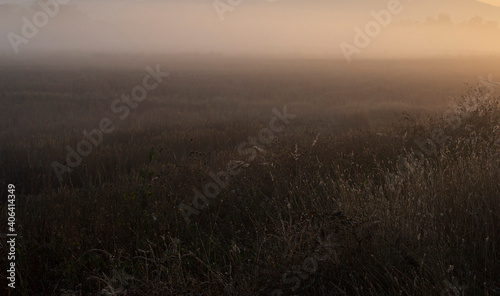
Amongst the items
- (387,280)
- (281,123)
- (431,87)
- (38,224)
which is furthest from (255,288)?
(431,87)

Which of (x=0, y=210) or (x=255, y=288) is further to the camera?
(x=0, y=210)

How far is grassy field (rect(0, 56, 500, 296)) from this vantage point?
282 centimetres

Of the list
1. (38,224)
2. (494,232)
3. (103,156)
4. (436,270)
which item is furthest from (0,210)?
(494,232)

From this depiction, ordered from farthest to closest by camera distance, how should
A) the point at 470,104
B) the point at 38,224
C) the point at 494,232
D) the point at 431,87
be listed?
the point at 431,87
the point at 470,104
the point at 38,224
the point at 494,232

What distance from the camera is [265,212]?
449 cm

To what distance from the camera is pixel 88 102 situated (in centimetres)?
1800

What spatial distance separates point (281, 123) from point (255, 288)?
33.5 ft

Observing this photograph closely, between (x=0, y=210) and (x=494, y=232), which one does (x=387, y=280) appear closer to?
(x=494, y=232)

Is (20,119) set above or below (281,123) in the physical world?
above

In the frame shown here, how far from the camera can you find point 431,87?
2139 centimetres

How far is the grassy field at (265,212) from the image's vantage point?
2.82 m

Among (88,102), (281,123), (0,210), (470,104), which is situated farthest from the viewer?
(88,102)

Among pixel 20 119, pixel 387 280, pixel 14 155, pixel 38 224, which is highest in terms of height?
pixel 20 119

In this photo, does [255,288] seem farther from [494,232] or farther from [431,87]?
[431,87]
